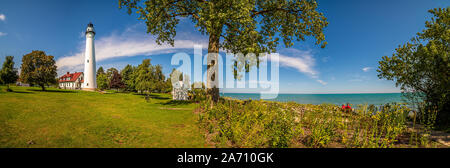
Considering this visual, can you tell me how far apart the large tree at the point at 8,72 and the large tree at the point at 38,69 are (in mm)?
1710

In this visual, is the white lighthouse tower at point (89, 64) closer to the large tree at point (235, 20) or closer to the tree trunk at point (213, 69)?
the large tree at point (235, 20)

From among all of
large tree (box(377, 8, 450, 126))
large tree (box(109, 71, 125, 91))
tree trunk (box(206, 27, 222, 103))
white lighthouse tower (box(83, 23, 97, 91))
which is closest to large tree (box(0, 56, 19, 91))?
white lighthouse tower (box(83, 23, 97, 91))

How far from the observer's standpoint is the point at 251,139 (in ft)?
16.3

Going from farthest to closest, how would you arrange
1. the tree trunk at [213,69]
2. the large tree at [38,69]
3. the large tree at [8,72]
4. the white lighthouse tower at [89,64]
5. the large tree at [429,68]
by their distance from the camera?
the white lighthouse tower at [89,64] < the large tree at [38,69] < the large tree at [8,72] < the tree trunk at [213,69] < the large tree at [429,68]

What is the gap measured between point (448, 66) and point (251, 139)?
9.26 m

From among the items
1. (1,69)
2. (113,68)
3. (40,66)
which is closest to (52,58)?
(40,66)

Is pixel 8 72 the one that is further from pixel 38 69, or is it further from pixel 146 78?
pixel 146 78

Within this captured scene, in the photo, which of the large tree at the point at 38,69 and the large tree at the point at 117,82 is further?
the large tree at the point at 117,82

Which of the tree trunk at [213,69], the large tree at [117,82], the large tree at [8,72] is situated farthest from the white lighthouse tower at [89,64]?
the tree trunk at [213,69]

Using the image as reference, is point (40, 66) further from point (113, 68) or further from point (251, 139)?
point (251, 139)

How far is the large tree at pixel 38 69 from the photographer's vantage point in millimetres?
23203

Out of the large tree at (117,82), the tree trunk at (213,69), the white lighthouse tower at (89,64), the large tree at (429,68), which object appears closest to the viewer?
Answer: the large tree at (429,68)

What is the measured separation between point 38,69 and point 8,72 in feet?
11.0

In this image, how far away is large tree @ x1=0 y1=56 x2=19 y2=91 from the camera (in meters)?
20.4
